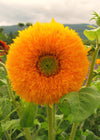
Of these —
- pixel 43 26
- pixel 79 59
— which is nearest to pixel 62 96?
pixel 79 59

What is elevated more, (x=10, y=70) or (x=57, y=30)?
(x=57, y=30)

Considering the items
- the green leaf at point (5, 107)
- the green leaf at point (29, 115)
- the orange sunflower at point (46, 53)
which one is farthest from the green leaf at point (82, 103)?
the green leaf at point (5, 107)

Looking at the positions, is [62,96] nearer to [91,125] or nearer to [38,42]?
[38,42]

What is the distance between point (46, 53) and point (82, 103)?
0.74ft

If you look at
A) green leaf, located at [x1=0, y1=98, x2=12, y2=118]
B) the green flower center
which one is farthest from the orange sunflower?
green leaf, located at [x1=0, y1=98, x2=12, y2=118]

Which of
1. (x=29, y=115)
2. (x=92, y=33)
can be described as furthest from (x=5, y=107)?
(x=92, y=33)

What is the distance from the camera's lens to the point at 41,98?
0.55 metres

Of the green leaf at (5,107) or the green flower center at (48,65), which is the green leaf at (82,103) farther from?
the green leaf at (5,107)

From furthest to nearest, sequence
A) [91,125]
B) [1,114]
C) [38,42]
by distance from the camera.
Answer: [91,125], [1,114], [38,42]

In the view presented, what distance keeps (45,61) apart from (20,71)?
0.12m

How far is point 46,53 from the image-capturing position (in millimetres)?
572

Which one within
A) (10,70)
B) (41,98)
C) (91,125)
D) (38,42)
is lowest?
(91,125)

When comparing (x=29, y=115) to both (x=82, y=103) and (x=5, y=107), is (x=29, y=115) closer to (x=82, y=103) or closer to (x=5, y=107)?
(x=82, y=103)

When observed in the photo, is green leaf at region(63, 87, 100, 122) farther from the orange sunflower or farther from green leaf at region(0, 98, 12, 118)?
green leaf at region(0, 98, 12, 118)
